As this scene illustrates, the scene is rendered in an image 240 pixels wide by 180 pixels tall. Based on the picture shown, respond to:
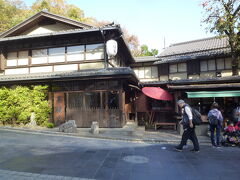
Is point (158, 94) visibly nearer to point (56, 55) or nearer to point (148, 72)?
point (148, 72)

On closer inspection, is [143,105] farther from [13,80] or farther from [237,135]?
[13,80]

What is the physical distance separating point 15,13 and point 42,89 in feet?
73.6

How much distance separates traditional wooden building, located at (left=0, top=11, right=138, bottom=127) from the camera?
10102 mm

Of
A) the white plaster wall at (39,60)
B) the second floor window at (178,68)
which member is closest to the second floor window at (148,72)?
the second floor window at (178,68)

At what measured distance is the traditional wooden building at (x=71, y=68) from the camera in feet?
33.1

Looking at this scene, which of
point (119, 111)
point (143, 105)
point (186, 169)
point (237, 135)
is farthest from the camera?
point (143, 105)

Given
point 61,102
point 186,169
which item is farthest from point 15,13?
point 186,169

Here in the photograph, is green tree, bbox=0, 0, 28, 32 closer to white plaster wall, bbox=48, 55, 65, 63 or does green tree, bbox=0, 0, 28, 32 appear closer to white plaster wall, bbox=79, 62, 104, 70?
white plaster wall, bbox=48, 55, 65, 63

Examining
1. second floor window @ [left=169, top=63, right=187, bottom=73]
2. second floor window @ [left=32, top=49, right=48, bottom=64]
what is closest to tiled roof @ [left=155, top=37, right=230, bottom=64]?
second floor window @ [left=169, top=63, right=187, bottom=73]

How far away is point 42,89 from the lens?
1117 cm

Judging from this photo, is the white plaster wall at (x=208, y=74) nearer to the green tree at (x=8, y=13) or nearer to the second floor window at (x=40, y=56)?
the second floor window at (x=40, y=56)

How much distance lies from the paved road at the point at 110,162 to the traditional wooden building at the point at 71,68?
148 inches

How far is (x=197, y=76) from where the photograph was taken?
1530cm

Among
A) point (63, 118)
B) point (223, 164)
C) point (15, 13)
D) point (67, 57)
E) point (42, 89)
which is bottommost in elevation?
point (223, 164)
